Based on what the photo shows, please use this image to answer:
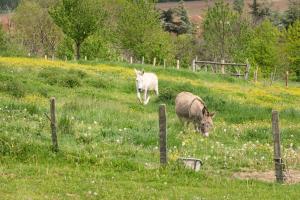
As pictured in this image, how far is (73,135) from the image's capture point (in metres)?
16.5

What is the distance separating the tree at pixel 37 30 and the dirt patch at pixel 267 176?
66382 millimetres

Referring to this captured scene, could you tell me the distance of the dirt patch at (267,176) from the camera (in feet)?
45.3

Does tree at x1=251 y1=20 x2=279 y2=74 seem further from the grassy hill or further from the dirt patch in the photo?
the grassy hill

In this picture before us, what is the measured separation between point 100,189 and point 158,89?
22684 millimetres

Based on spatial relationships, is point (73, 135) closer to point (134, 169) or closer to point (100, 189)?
point (134, 169)

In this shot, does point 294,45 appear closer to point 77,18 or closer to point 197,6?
point 77,18

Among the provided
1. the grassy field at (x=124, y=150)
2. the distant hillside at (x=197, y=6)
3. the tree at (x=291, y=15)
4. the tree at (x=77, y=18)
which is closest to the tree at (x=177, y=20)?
the tree at (x=291, y=15)

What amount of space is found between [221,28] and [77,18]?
24692 mm

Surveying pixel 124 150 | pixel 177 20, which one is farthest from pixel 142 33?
pixel 124 150

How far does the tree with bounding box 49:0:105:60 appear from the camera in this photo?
167ft

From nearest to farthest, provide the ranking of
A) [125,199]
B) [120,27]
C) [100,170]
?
[125,199] → [100,170] → [120,27]

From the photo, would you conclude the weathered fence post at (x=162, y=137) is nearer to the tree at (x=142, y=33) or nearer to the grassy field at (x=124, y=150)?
the grassy field at (x=124, y=150)

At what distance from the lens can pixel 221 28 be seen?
70.2 metres

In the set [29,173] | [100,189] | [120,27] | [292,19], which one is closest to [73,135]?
[29,173]
